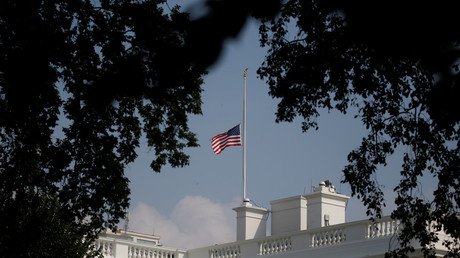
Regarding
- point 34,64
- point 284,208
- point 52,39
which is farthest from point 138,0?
point 284,208

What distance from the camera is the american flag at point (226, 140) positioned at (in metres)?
35.1

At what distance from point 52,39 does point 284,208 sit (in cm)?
2196

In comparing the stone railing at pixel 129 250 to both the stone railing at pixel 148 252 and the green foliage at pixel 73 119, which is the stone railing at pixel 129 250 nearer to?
the stone railing at pixel 148 252

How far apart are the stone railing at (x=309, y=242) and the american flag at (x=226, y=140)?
3846 mm

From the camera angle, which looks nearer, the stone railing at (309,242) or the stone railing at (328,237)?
the stone railing at (309,242)

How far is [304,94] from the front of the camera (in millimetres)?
12109

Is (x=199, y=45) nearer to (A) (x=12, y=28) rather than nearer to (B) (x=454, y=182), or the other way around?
(A) (x=12, y=28)

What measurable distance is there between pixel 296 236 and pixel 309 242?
0.67 meters

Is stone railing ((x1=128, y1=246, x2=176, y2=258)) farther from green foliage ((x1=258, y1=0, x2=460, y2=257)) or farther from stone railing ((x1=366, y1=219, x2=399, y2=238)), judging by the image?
green foliage ((x1=258, y1=0, x2=460, y2=257))

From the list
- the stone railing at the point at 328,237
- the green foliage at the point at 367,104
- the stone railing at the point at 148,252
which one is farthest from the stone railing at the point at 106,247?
the green foliage at the point at 367,104

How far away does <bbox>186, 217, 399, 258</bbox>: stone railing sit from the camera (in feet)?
91.8

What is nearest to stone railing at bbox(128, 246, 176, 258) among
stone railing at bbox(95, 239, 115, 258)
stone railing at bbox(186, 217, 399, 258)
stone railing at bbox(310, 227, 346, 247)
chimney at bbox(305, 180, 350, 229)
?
stone railing at bbox(95, 239, 115, 258)

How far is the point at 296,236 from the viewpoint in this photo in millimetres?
31000

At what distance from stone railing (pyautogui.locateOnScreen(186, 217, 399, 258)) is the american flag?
12.6ft
